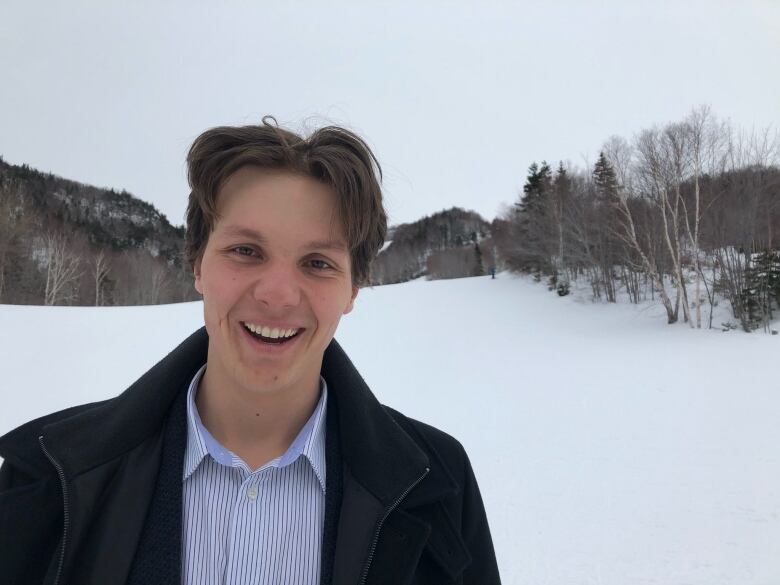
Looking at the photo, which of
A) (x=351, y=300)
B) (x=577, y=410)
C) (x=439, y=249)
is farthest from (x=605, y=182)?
(x=439, y=249)

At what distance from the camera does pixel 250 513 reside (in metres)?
1.39

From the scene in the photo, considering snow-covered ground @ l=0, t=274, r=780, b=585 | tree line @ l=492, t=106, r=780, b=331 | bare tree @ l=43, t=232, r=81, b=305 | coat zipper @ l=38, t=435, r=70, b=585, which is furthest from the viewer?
bare tree @ l=43, t=232, r=81, b=305

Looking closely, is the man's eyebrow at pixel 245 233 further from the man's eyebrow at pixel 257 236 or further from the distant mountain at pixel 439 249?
the distant mountain at pixel 439 249

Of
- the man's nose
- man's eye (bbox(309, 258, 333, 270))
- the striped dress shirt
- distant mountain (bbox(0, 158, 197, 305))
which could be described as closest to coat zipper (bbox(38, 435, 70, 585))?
the striped dress shirt

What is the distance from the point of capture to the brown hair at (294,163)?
1.45 m

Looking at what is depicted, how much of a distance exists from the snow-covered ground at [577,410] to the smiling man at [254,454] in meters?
3.91

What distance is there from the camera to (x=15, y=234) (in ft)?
112

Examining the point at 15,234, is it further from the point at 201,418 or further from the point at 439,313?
the point at 201,418

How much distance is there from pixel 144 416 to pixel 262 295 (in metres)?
0.59

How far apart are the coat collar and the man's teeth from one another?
0.40 m

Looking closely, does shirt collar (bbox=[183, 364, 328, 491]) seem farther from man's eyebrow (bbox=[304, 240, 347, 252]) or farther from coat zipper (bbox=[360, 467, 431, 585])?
man's eyebrow (bbox=[304, 240, 347, 252])

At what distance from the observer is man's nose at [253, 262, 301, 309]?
4.47 feet

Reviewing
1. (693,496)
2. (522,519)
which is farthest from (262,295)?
(693,496)

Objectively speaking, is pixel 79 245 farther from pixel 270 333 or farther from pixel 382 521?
pixel 382 521
